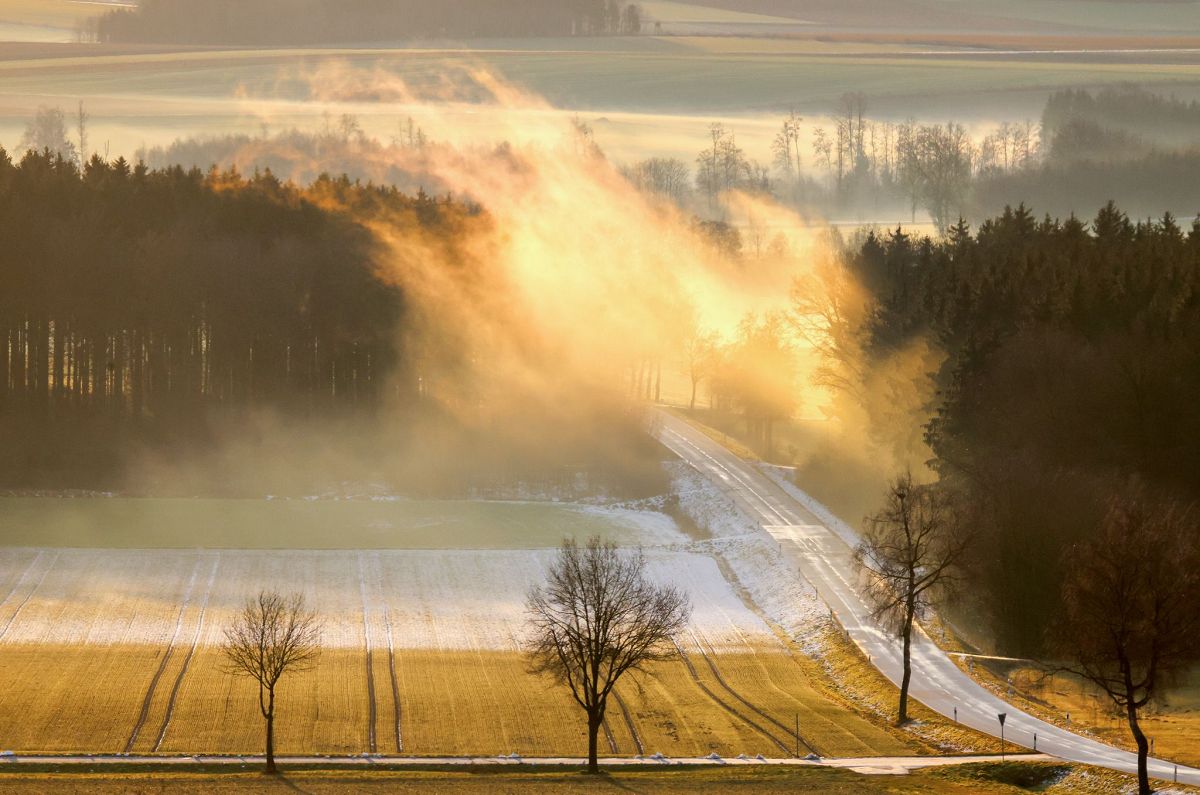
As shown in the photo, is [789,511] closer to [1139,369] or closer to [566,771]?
[1139,369]

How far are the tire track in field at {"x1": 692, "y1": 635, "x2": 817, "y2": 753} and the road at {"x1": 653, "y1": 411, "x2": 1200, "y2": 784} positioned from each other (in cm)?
583

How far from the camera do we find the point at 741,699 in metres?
55.6

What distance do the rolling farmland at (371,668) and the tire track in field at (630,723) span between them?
95mm

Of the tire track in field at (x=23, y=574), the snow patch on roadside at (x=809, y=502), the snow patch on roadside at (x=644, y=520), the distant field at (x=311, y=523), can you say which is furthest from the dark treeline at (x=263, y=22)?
the tire track in field at (x=23, y=574)

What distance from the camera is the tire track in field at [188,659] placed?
48.6 meters

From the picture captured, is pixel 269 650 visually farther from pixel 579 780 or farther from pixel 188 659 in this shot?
pixel 579 780

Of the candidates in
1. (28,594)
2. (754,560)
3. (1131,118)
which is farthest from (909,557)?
(1131,118)

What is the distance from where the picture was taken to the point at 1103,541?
46750 millimetres

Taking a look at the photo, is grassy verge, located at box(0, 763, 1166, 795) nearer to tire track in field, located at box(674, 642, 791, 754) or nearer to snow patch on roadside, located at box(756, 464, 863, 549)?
tire track in field, located at box(674, 642, 791, 754)

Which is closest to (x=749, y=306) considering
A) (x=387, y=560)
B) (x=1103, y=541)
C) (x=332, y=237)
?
(x=332, y=237)

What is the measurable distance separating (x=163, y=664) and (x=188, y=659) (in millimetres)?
1067

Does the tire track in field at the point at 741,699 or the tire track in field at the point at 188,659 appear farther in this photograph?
the tire track in field at the point at 741,699

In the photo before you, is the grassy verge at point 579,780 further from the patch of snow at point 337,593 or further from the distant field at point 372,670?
the patch of snow at point 337,593

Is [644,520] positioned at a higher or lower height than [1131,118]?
lower
